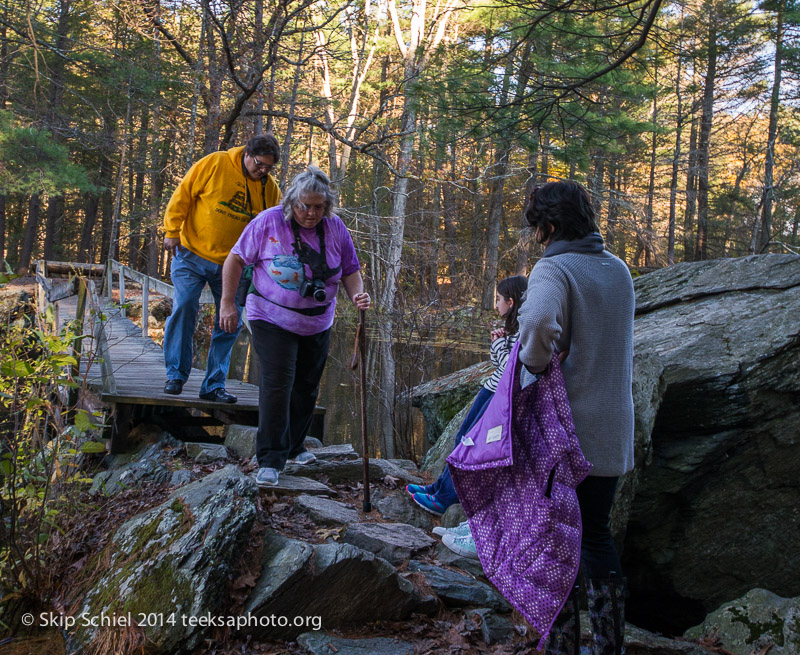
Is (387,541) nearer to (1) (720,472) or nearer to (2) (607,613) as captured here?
(2) (607,613)

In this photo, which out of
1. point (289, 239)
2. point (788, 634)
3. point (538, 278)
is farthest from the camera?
point (289, 239)

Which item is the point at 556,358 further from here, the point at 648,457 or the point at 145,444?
the point at 145,444

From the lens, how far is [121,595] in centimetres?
286

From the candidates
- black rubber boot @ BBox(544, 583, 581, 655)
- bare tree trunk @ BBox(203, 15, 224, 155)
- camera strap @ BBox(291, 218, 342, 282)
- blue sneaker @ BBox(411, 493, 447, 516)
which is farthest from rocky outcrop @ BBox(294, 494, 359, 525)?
bare tree trunk @ BBox(203, 15, 224, 155)

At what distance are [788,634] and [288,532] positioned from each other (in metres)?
2.42

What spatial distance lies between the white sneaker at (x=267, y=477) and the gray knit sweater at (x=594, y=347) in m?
2.12

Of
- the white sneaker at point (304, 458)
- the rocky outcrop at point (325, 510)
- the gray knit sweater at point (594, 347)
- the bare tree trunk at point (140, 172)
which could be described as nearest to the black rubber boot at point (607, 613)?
the gray knit sweater at point (594, 347)

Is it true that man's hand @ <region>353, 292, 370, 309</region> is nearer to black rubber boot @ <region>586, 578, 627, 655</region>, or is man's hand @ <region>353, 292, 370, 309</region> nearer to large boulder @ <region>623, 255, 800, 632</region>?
large boulder @ <region>623, 255, 800, 632</region>

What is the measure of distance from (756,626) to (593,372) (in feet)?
5.97

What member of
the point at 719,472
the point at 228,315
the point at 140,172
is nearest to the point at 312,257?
the point at 228,315

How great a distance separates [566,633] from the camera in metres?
2.32

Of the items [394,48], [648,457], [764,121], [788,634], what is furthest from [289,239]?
[764,121]

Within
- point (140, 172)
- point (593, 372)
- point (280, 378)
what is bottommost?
point (280, 378)

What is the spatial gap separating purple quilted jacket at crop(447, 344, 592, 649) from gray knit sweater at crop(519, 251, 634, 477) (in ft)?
0.24
